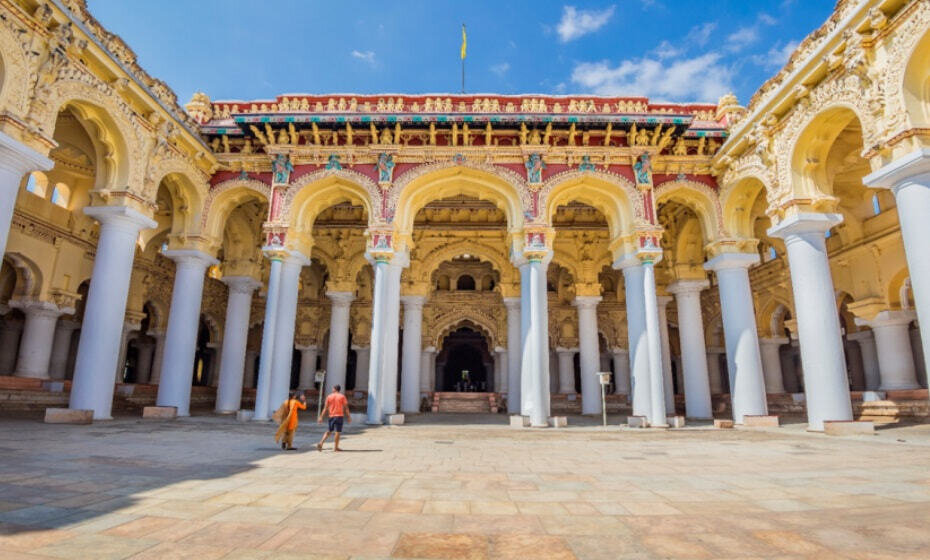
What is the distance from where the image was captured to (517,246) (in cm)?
1301

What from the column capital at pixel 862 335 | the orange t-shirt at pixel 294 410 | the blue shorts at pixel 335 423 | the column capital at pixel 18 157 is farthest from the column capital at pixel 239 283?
the column capital at pixel 862 335

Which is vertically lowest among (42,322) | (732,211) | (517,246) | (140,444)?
(140,444)

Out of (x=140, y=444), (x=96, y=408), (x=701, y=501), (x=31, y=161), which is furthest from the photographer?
(x=96, y=408)

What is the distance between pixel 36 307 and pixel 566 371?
19.5m

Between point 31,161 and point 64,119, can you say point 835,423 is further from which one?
point 64,119

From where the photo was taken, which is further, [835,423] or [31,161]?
[835,423]

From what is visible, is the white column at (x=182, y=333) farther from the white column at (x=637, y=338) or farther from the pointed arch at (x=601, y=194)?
the white column at (x=637, y=338)

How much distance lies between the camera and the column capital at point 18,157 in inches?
309

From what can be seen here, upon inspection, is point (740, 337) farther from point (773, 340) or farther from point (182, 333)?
point (182, 333)

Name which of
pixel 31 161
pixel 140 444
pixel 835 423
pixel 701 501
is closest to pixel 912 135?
pixel 835 423

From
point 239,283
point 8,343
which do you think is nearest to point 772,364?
point 239,283

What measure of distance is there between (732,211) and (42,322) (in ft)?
69.9

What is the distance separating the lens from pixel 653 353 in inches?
486

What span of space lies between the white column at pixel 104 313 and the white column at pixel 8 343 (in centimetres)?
890
